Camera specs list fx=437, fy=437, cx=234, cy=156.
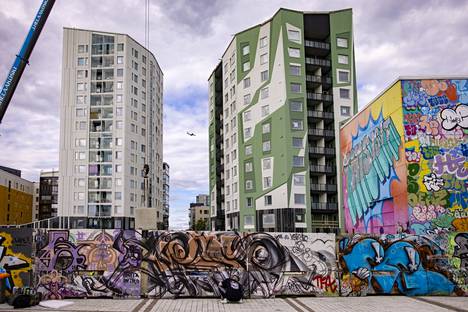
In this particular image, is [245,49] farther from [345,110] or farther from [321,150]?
[321,150]

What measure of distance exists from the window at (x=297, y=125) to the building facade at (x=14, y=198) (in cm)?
6595

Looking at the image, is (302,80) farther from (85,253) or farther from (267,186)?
(85,253)

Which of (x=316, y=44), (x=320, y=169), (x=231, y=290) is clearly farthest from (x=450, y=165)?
(x=316, y=44)

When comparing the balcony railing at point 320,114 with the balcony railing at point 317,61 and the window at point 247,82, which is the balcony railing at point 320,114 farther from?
the window at point 247,82

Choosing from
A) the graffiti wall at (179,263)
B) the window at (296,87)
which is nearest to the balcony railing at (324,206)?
the window at (296,87)

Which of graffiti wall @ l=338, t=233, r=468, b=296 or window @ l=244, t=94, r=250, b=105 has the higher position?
window @ l=244, t=94, r=250, b=105

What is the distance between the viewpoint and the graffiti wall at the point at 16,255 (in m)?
15.6

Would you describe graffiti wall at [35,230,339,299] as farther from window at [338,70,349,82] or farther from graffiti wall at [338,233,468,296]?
window at [338,70,349,82]

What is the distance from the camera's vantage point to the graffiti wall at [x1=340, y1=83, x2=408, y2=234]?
76.4 ft

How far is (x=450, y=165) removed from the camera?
882 inches

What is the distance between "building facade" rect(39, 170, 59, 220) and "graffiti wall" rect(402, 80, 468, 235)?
354 ft

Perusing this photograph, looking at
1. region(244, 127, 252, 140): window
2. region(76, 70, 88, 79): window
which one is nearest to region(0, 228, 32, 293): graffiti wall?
region(244, 127, 252, 140): window

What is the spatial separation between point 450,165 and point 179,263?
1491 centimetres

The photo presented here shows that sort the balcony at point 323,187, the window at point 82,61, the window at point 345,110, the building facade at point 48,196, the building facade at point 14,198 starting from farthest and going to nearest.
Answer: the building facade at point 48,196
the building facade at point 14,198
the window at point 82,61
the window at point 345,110
the balcony at point 323,187
